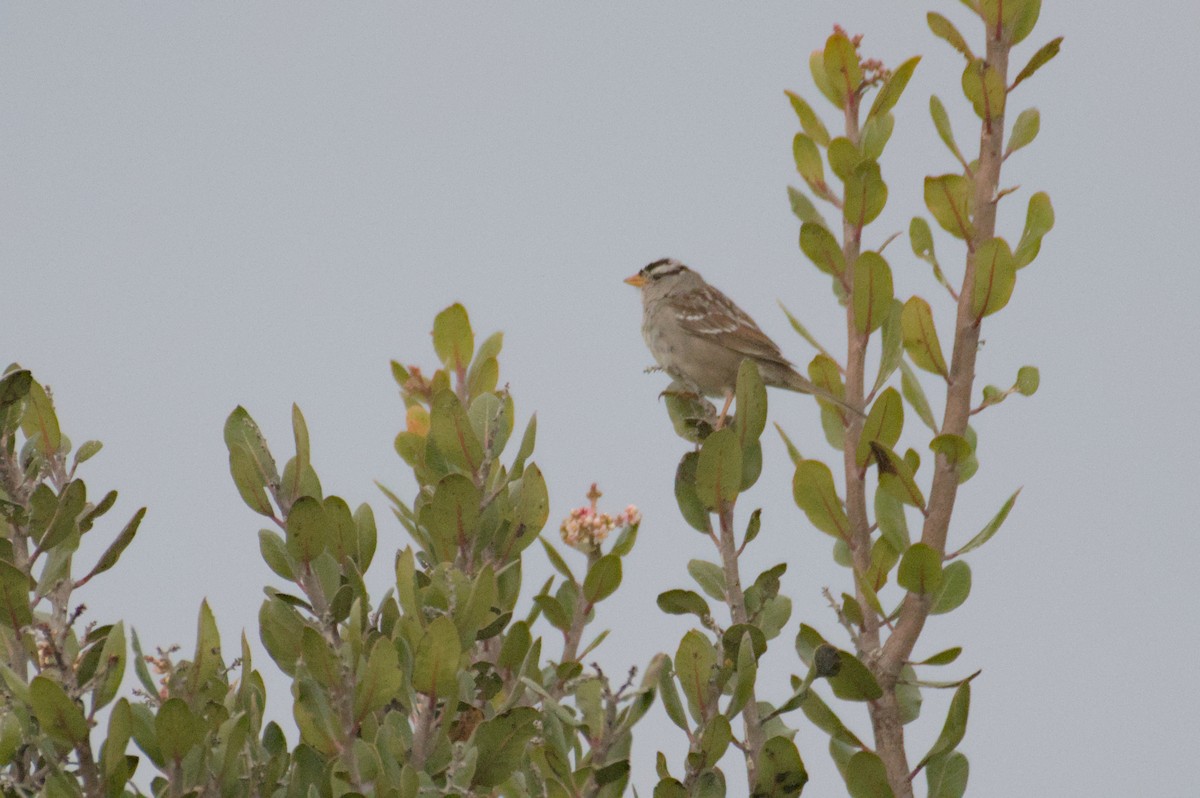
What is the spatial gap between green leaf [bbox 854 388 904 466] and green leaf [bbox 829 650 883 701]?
1.51 ft

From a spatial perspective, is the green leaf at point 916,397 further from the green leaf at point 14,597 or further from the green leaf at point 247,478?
the green leaf at point 14,597

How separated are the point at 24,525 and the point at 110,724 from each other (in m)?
0.54

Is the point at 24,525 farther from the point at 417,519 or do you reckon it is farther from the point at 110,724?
the point at 417,519

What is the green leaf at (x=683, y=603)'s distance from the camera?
2.76 metres

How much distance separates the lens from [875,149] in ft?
10.3

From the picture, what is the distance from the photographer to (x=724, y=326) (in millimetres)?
7375

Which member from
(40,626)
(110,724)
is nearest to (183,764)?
(110,724)

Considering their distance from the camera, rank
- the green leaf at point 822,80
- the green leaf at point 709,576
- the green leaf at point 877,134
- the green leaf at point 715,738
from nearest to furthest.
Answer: the green leaf at point 715,738 < the green leaf at point 709,576 < the green leaf at point 877,134 < the green leaf at point 822,80

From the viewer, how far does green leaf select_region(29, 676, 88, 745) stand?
2.32 metres

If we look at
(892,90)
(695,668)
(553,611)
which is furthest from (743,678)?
(892,90)

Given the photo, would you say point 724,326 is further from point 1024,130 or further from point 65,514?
point 65,514

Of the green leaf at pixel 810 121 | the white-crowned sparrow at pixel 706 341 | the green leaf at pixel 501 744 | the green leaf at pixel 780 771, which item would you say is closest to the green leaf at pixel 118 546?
the green leaf at pixel 501 744

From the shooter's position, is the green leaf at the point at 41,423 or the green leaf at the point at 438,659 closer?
the green leaf at the point at 438,659

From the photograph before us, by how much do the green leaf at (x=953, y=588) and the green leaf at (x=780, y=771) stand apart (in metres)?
0.41
